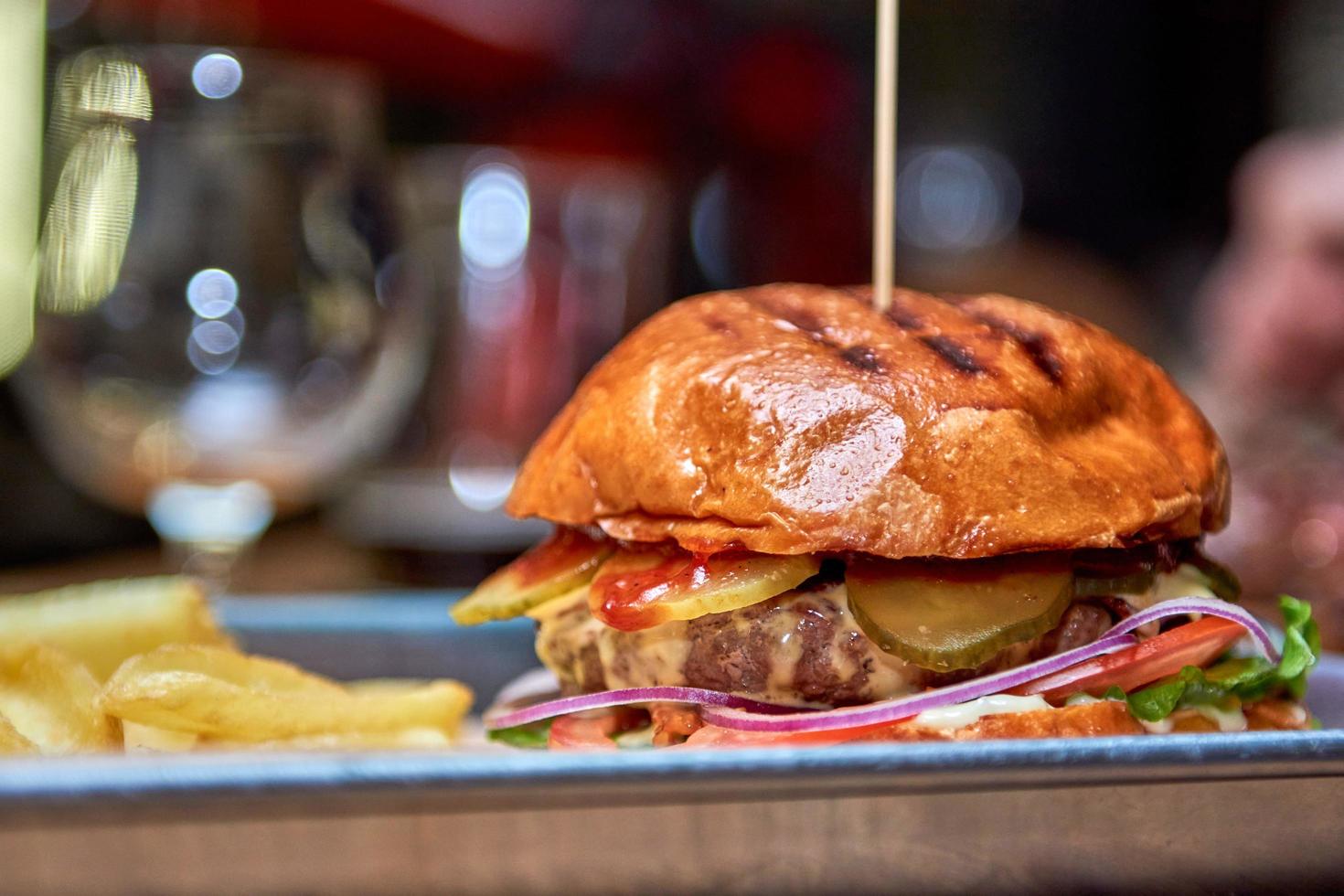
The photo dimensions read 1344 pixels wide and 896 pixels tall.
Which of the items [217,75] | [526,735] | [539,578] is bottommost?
[526,735]

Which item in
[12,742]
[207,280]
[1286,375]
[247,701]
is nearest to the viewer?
[12,742]

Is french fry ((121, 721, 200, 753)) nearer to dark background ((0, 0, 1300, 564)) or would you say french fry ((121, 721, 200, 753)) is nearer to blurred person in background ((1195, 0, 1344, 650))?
blurred person in background ((1195, 0, 1344, 650))

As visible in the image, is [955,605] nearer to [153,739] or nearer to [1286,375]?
[153,739]

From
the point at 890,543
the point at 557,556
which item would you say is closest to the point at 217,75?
the point at 557,556

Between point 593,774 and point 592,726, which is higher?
point 593,774

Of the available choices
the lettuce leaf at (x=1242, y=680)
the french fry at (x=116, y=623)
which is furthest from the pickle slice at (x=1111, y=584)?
the french fry at (x=116, y=623)
